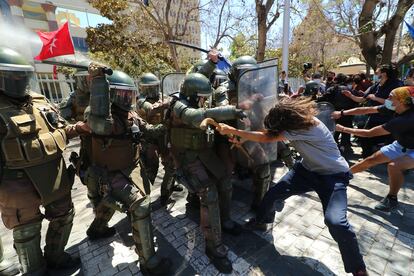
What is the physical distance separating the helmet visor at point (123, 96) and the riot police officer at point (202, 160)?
45 cm

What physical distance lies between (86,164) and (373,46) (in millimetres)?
10623

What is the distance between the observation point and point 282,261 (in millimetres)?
2582

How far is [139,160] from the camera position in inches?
107

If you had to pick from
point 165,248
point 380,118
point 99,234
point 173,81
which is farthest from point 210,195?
point 380,118

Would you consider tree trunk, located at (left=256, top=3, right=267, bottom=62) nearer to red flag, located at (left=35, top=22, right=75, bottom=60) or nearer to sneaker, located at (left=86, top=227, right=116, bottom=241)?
red flag, located at (left=35, top=22, right=75, bottom=60)

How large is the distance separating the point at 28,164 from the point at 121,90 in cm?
98

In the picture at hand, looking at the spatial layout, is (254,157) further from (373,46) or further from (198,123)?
(373,46)

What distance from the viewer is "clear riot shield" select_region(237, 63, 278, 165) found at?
2.80m

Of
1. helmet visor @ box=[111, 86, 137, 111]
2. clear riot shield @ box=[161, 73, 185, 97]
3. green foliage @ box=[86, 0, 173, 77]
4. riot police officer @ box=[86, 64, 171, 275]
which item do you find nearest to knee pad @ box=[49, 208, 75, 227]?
riot police officer @ box=[86, 64, 171, 275]

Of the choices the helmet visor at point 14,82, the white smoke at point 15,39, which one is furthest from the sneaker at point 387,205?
the white smoke at point 15,39

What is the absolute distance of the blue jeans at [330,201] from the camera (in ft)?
6.84

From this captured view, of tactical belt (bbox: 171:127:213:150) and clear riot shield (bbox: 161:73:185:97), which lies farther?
clear riot shield (bbox: 161:73:185:97)

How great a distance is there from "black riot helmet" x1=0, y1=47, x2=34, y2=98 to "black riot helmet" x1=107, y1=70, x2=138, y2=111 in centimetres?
64

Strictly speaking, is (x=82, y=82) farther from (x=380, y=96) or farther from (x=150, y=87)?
(x=380, y=96)
